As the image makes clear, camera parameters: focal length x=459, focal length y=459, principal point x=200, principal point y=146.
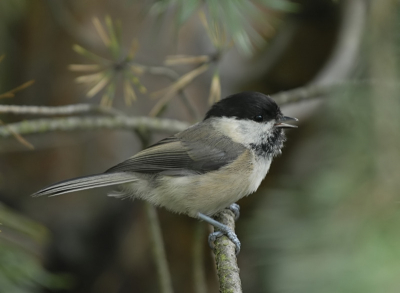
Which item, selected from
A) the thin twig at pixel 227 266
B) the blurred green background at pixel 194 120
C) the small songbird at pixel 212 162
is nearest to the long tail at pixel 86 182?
the small songbird at pixel 212 162

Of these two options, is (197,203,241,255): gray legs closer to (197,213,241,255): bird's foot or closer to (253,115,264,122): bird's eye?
(197,213,241,255): bird's foot

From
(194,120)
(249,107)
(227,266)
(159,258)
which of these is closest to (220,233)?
(227,266)

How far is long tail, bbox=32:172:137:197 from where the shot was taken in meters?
1.60

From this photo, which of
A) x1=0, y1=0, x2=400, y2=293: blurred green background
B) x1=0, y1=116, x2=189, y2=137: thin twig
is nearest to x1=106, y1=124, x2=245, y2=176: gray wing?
x1=0, y1=116, x2=189, y2=137: thin twig

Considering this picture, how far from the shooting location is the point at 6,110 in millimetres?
1365

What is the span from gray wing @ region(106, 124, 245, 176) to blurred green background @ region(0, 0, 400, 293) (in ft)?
0.72

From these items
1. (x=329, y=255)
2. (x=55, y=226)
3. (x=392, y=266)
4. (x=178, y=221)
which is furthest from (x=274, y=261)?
(x=55, y=226)

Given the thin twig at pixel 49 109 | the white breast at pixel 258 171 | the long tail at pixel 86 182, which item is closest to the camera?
the thin twig at pixel 49 109

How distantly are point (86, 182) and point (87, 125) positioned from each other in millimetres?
305

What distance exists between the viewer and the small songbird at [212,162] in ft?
6.07

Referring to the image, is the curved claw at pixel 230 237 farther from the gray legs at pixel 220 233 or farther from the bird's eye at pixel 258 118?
the bird's eye at pixel 258 118

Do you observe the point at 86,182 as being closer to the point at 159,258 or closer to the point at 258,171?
the point at 159,258

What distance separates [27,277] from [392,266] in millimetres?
1169

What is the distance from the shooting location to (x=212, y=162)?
1.94 meters
